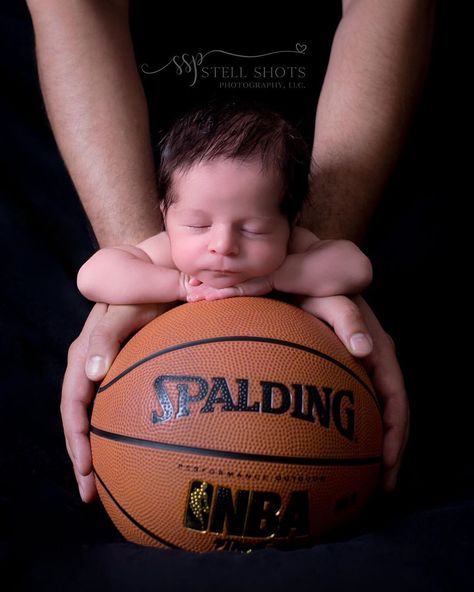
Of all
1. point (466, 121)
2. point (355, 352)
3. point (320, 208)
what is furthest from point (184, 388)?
point (466, 121)

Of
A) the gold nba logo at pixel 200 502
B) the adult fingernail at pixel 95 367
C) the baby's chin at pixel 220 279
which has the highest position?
the baby's chin at pixel 220 279

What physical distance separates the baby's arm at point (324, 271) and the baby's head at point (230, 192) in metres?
0.03

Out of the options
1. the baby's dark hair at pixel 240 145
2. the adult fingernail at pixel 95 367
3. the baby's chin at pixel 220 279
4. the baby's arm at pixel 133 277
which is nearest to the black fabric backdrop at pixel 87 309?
the adult fingernail at pixel 95 367

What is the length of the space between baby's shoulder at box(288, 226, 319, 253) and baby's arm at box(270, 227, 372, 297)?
0.02 m

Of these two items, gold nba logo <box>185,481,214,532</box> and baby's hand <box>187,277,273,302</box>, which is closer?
gold nba logo <box>185,481,214,532</box>

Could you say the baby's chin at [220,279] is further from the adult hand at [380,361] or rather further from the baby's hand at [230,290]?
the adult hand at [380,361]

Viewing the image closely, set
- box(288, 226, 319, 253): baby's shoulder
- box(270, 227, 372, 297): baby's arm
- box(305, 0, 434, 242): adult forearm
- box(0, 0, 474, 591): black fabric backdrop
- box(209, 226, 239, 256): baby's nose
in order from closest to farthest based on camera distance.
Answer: box(0, 0, 474, 591): black fabric backdrop < box(209, 226, 239, 256): baby's nose < box(270, 227, 372, 297): baby's arm < box(288, 226, 319, 253): baby's shoulder < box(305, 0, 434, 242): adult forearm

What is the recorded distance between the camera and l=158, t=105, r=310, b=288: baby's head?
A: 1054 millimetres

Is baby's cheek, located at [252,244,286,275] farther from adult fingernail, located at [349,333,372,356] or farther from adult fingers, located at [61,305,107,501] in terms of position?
adult fingers, located at [61,305,107,501]

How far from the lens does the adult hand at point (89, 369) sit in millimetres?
1129

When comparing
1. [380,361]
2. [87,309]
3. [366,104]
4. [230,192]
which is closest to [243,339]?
[230,192]

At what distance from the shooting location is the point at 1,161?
78.2 inches

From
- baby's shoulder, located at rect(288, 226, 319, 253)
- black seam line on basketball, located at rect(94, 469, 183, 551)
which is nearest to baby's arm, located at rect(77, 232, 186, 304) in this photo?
baby's shoulder, located at rect(288, 226, 319, 253)

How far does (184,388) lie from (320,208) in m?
0.71
